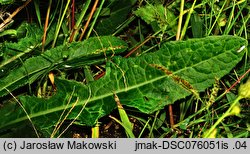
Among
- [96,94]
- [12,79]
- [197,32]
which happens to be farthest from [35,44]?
[197,32]

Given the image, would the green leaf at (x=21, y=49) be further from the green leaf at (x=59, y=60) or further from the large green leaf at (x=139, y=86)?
the large green leaf at (x=139, y=86)

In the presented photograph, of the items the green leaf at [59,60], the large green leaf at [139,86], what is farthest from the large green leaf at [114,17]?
the large green leaf at [139,86]

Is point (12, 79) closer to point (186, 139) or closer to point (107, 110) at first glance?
point (107, 110)

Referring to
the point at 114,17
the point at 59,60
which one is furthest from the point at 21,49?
the point at 114,17

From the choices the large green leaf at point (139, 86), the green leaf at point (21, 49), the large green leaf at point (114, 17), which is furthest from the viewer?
the large green leaf at point (114, 17)

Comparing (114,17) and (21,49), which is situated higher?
(114,17)

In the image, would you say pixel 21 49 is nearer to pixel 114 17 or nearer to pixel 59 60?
pixel 59 60

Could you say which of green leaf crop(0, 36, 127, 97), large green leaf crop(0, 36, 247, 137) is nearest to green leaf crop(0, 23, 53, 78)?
green leaf crop(0, 36, 127, 97)
